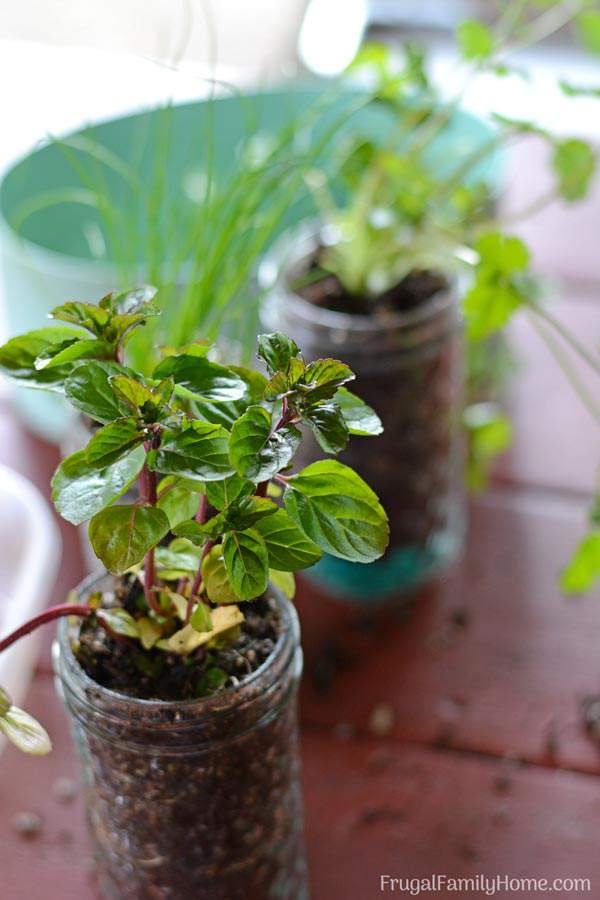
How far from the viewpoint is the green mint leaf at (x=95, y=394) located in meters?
0.34

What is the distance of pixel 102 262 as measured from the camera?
0.80 m

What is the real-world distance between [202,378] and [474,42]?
403mm

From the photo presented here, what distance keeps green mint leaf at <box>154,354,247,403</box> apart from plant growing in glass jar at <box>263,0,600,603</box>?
267 millimetres

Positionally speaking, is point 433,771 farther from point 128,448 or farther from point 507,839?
point 128,448

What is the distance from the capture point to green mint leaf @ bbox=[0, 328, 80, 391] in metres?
0.37

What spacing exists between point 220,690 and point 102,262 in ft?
1.53

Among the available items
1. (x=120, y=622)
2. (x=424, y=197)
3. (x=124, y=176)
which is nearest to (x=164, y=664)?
(x=120, y=622)

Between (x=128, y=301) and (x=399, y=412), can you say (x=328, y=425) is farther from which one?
(x=399, y=412)

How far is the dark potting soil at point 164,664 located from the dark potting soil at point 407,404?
23 cm

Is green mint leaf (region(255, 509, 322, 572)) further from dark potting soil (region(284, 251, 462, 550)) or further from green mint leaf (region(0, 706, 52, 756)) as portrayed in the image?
dark potting soil (region(284, 251, 462, 550))

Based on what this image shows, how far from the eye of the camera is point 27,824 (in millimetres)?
572

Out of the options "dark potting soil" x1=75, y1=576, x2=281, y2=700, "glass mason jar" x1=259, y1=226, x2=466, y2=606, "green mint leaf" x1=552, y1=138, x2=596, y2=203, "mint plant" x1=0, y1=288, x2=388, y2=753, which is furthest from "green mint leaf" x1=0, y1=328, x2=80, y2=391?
"green mint leaf" x1=552, y1=138, x2=596, y2=203

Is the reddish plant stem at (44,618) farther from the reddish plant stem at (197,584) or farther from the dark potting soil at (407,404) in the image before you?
the dark potting soil at (407,404)

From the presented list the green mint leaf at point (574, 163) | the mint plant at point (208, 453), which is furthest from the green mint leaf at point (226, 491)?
the green mint leaf at point (574, 163)
